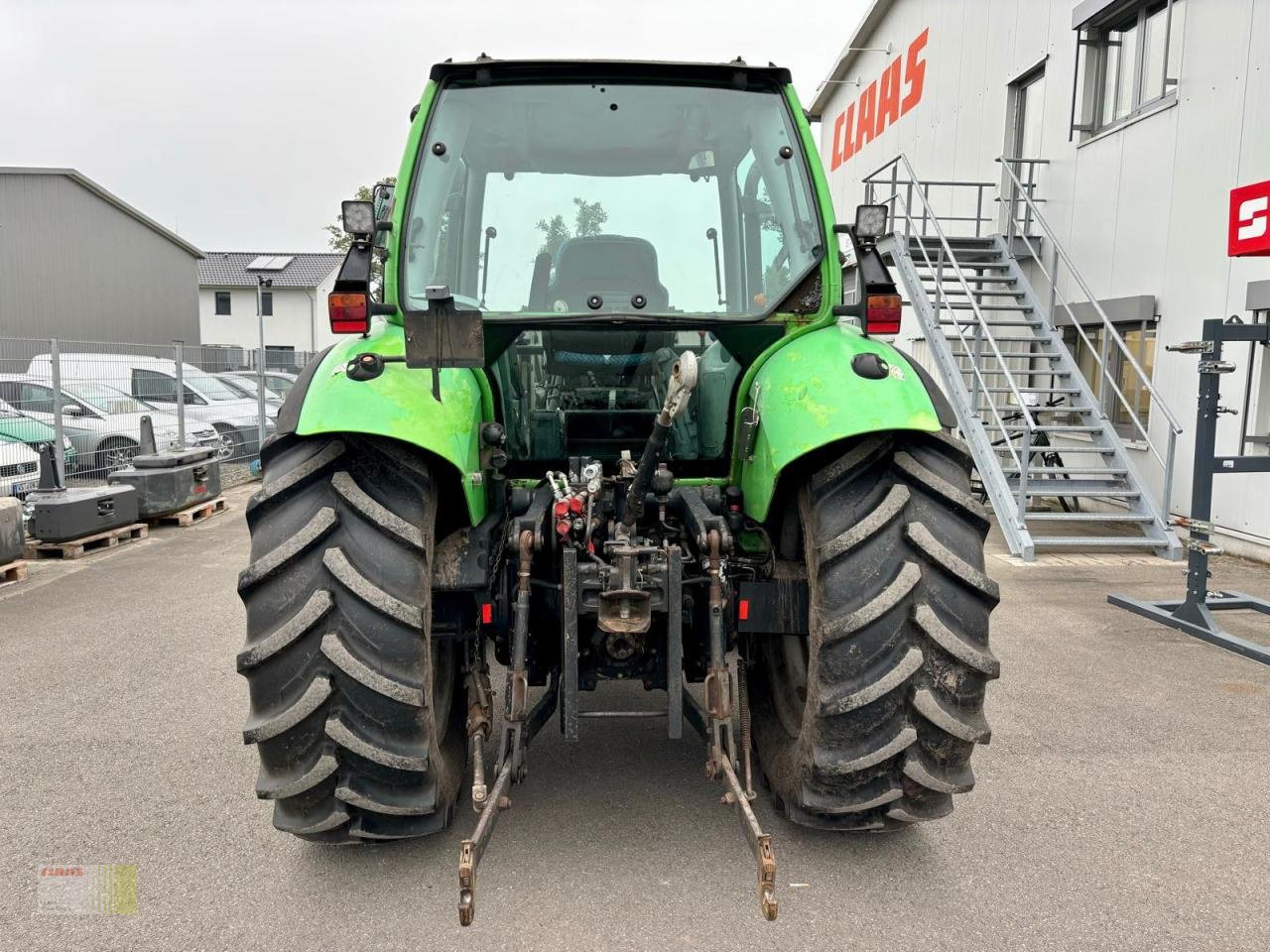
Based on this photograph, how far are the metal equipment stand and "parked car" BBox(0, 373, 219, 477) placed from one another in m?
9.34

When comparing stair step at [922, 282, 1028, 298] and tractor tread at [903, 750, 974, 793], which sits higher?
stair step at [922, 282, 1028, 298]

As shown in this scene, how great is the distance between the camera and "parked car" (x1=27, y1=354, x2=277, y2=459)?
9289mm

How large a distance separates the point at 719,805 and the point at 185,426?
10523 millimetres

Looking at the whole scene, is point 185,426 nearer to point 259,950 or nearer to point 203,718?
point 203,718

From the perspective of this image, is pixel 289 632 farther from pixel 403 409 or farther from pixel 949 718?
pixel 949 718

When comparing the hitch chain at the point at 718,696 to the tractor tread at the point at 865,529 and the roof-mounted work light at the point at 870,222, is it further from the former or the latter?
the roof-mounted work light at the point at 870,222

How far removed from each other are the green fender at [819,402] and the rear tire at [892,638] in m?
0.13

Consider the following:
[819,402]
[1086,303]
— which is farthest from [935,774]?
[1086,303]

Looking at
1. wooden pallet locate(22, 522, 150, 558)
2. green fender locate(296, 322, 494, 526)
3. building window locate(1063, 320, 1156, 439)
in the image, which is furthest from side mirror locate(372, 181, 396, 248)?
building window locate(1063, 320, 1156, 439)

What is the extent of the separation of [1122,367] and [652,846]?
9191 mm

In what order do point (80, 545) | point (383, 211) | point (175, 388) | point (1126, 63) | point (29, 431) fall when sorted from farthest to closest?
point (175, 388), point (1126, 63), point (29, 431), point (80, 545), point (383, 211)

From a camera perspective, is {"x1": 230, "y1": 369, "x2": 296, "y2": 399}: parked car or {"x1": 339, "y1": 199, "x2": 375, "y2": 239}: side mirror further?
{"x1": 230, "y1": 369, "x2": 296, "y2": 399}: parked car

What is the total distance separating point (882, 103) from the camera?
18.0m

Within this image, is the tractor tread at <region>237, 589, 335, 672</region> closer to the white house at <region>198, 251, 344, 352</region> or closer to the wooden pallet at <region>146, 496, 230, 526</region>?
the wooden pallet at <region>146, 496, 230, 526</region>
